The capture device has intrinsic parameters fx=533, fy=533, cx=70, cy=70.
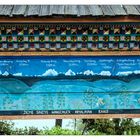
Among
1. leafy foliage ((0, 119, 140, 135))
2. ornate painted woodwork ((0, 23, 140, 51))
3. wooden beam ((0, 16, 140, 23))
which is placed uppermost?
wooden beam ((0, 16, 140, 23))

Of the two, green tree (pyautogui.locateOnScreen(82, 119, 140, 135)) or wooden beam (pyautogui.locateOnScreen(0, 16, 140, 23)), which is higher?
wooden beam (pyautogui.locateOnScreen(0, 16, 140, 23))

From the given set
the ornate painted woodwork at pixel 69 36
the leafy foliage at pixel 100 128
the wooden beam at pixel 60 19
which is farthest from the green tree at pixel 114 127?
the wooden beam at pixel 60 19

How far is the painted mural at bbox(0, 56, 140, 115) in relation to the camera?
816 centimetres

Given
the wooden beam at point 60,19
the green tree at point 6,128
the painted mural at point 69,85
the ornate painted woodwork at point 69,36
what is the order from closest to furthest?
1. the wooden beam at point 60,19
2. the ornate painted woodwork at point 69,36
3. the painted mural at point 69,85
4. the green tree at point 6,128

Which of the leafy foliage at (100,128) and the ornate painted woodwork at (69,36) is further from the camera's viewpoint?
the leafy foliage at (100,128)

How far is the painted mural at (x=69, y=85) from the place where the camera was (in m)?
8.16

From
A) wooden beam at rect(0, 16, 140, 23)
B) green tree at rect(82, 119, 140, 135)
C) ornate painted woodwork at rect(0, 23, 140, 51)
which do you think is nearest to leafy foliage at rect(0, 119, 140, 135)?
green tree at rect(82, 119, 140, 135)

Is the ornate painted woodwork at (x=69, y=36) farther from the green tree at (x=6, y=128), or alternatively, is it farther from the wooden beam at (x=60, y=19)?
the green tree at (x=6, y=128)

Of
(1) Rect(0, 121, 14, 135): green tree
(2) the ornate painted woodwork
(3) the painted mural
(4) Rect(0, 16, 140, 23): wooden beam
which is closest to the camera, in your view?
(4) Rect(0, 16, 140, 23): wooden beam

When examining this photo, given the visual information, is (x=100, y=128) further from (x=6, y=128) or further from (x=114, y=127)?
(x=6, y=128)

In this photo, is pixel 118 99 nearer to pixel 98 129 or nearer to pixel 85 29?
pixel 85 29

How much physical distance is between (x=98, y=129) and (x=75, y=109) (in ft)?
18.5

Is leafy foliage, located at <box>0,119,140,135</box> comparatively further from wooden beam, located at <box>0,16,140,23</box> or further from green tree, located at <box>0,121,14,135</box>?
wooden beam, located at <box>0,16,140,23</box>

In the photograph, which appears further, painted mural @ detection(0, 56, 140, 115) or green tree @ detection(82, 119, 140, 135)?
green tree @ detection(82, 119, 140, 135)
